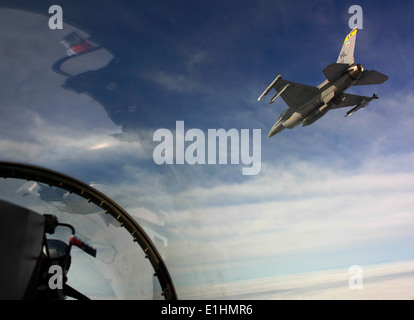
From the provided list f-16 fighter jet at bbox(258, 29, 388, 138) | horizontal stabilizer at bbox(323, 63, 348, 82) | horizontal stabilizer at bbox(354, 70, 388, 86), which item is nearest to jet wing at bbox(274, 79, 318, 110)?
f-16 fighter jet at bbox(258, 29, 388, 138)

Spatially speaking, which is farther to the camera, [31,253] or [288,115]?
[288,115]

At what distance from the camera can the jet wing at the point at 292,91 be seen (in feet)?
163

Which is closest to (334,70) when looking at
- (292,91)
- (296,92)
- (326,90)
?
(326,90)

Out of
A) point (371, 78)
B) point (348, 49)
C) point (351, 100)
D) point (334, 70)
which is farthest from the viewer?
point (351, 100)

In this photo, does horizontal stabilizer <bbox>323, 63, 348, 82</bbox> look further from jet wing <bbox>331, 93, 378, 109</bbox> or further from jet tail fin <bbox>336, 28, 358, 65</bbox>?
jet wing <bbox>331, 93, 378, 109</bbox>

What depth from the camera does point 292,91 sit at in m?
50.6

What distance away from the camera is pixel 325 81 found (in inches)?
1866

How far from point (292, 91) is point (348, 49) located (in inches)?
503

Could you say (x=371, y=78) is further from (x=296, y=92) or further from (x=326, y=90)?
(x=296, y=92)
